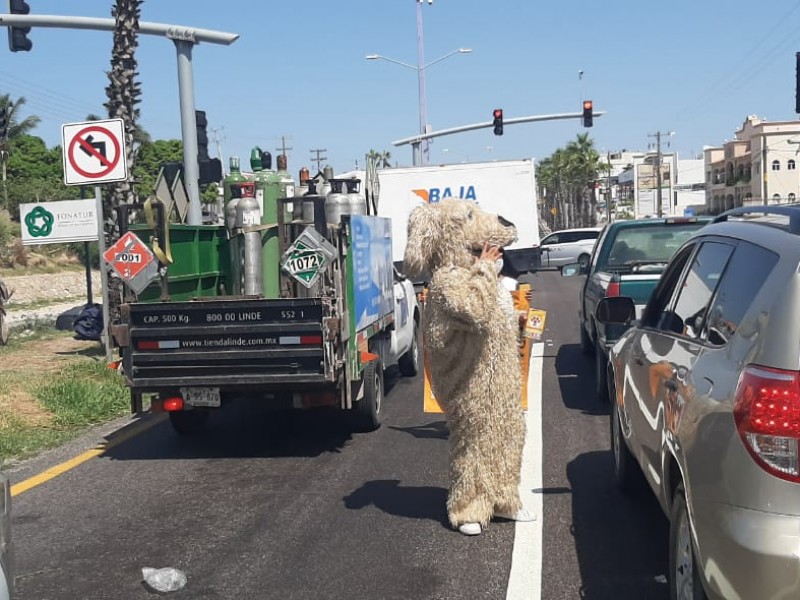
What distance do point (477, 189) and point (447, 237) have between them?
10293mm

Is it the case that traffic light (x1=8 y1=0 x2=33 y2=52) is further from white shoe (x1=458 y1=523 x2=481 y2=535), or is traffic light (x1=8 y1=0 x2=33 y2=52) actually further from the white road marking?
white shoe (x1=458 y1=523 x2=481 y2=535)

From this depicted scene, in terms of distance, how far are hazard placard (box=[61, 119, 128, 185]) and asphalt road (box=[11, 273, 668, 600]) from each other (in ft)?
11.6

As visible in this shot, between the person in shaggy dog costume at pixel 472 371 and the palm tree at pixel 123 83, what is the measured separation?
10307 mm

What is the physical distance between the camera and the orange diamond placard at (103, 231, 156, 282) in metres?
7.94

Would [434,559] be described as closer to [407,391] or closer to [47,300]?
[407,391]

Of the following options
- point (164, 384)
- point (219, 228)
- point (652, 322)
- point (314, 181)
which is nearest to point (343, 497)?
point (164, 384)

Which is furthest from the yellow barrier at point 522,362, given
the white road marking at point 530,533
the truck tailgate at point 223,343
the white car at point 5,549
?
the white car at point 5,549

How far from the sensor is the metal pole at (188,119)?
43.8 ft

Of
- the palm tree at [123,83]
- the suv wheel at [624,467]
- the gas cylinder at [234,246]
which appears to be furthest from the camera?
the palm tree at [123,83]

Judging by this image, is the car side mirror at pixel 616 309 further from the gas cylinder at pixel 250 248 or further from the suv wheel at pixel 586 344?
the suv wheel at pixel 586 344

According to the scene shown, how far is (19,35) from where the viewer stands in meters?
14.3

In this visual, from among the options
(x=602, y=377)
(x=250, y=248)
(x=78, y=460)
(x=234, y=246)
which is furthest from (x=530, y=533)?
(x=234, y=246)

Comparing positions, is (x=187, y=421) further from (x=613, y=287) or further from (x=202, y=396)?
(x=613, y=287)

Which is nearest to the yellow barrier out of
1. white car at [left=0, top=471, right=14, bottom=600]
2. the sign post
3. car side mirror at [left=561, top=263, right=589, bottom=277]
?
car side mirror at [left=561, top=263, right=589, bottom=277]
